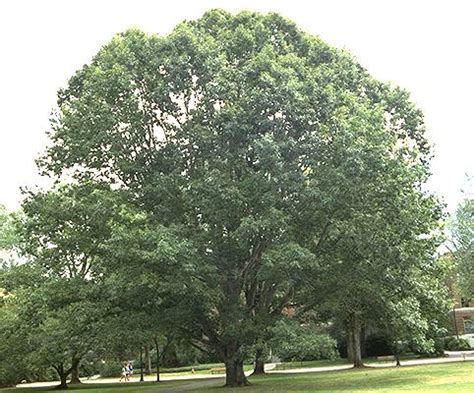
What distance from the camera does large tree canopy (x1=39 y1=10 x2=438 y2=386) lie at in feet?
71.9

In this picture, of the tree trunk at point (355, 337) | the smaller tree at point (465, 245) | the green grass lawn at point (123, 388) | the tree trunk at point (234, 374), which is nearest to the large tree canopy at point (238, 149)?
the tree trunk at point (234, 374)

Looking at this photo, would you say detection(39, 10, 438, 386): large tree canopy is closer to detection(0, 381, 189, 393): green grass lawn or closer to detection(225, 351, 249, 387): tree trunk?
detection(225, 351, 249, 387): tree trunk

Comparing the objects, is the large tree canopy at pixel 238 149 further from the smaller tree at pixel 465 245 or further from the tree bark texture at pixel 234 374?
the smaller tree at pixel 465 245

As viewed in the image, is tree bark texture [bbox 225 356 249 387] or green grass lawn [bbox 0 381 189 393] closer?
tree bark texture [bbox 225 356 249 387]

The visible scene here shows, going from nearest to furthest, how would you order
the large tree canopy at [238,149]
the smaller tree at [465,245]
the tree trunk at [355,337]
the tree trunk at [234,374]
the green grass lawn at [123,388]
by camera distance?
the large tree canopy at [238,149] → the tree trunk at [234,374] → the green grass lawn at [123,388] → the smaller tree at [465,245] → the tree trunk at [355,337]

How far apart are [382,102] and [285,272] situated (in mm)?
9438

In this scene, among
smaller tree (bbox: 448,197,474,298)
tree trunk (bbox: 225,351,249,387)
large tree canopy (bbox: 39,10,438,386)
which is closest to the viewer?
large tree canopy (bbox: 39,10,438,386)

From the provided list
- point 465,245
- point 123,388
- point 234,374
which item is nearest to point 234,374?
point 234,374

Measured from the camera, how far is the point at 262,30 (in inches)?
980

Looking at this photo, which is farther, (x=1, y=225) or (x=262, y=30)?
(x=1, y=225)

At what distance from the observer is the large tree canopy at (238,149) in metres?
21.9

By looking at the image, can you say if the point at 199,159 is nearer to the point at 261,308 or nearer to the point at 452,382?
the point at 261,308

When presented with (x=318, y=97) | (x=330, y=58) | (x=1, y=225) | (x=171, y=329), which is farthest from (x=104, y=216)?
(x=1, y=225)

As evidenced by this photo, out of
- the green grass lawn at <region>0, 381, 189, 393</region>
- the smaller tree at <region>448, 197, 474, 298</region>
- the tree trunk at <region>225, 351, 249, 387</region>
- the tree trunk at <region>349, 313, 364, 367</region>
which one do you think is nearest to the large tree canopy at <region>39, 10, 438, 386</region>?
the tree trunk at <region>225, 351, 249, 387</region>
